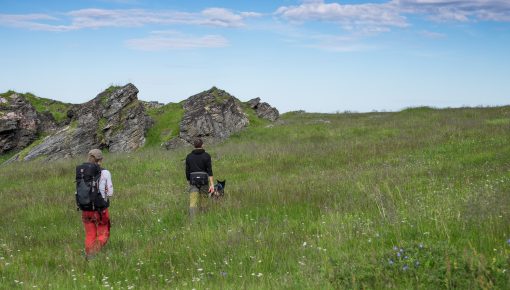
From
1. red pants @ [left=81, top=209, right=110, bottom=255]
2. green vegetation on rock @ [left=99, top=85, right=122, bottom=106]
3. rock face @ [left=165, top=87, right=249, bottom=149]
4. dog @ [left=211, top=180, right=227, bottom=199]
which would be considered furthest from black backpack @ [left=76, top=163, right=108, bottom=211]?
green vegetation on rock @ [left=99, top=85, right=122, bottom=106]

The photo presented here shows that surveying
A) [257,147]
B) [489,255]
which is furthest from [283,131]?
[489,255]

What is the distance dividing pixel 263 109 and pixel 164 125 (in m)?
12.5

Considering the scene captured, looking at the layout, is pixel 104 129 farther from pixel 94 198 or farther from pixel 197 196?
pixel 94 198

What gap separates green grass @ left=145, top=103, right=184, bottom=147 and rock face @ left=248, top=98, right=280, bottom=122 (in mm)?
8527

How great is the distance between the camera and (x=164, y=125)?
1320 inches

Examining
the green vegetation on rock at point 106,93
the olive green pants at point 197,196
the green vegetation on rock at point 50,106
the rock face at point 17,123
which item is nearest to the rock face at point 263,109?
the green vegetation on rock at point 106,93

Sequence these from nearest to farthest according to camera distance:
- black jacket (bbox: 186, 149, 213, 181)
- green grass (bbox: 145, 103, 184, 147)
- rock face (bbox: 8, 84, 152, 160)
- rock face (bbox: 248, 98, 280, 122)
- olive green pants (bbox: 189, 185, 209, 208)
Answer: olive green pants (bbox: 189, 185, 209, 208) < black jacket (bbox: 186, 149, 213, 181) < rock face (bbox: 8, 84, 152, 160) < green grass (bbox: 145, 103, 184, 147) < rock face (bbox: 248, 98, 280, 122)

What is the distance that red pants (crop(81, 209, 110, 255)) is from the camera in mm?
9617

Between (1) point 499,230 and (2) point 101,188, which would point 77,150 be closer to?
(2) point 101,188

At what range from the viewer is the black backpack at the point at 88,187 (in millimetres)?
9352

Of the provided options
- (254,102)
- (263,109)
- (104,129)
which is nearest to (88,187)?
(104,129)

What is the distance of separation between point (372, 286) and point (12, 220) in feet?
36.2

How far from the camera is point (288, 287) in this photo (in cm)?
600

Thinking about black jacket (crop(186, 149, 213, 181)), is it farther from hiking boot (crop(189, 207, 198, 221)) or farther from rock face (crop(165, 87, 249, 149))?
rock face (crop(165, 87, 249, 149))
